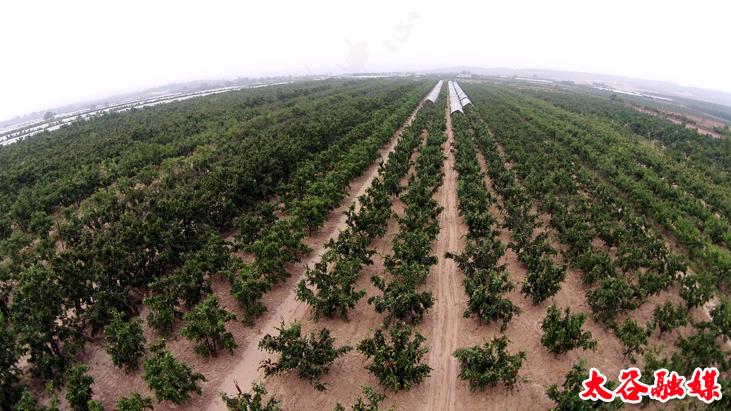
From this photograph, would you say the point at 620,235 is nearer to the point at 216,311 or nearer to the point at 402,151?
the point at 402,151

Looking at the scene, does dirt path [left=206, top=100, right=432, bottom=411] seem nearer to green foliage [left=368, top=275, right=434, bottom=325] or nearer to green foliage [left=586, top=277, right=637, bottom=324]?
green foliage [left=368, top=275, right=434, bottom=325]

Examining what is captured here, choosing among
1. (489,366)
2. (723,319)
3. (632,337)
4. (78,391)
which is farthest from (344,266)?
(723,319)

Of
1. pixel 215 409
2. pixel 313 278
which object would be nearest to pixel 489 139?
pixel 313 278

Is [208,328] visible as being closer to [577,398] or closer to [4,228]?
[577,398]

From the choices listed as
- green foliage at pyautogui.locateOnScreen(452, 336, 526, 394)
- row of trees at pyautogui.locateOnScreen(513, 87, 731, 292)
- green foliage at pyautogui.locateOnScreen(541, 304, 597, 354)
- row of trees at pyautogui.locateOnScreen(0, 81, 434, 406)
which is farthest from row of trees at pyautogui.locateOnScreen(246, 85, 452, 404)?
row of trees at pyautogui.locateOnScreen(513, 87, 731, 292)

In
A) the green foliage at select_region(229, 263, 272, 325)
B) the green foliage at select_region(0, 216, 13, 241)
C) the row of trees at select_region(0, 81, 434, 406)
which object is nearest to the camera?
the row of trees at select_region(0, 81, 434, 406)

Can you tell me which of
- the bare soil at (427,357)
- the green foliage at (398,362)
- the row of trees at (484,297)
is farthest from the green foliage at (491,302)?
the green foliage at (398,362)

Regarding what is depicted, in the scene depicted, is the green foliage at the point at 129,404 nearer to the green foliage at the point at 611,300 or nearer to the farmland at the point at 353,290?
the farmland at the point at 353,290
